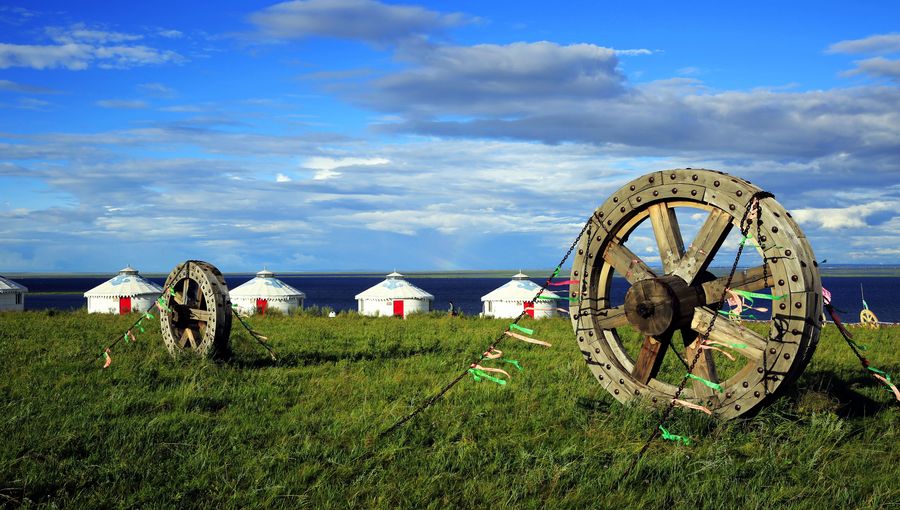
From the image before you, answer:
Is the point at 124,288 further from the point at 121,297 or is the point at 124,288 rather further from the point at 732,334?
the point at 732,334

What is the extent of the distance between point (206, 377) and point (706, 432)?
7.50 meters

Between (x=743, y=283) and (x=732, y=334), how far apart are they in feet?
1.84

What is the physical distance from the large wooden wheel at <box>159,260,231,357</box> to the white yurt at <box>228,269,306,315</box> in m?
33.2

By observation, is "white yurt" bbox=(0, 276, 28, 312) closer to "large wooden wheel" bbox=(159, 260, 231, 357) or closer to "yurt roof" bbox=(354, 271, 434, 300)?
"yurt roof" bbox=(354, 271, 434, 300)

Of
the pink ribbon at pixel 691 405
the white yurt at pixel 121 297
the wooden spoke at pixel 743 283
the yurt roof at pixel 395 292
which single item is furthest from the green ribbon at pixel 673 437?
the white yurt at pixel 121 297

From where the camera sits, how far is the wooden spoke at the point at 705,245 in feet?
25.4

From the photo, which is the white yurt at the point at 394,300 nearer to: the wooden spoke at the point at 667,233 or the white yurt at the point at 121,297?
the white yurt at the point at 121,297

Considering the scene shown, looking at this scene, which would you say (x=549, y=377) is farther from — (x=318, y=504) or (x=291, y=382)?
(x=318, y=504)

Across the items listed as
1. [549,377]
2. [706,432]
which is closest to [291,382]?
[549,377]

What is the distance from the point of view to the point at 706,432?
7.41 meters

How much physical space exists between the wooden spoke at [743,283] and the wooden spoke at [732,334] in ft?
0.60

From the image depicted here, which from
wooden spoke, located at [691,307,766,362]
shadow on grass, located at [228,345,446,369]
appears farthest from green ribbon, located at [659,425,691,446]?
shadow on grass, located at [228,345,446,369]

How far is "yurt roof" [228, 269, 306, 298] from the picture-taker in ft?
161

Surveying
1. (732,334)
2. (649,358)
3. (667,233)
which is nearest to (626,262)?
(667,233)
